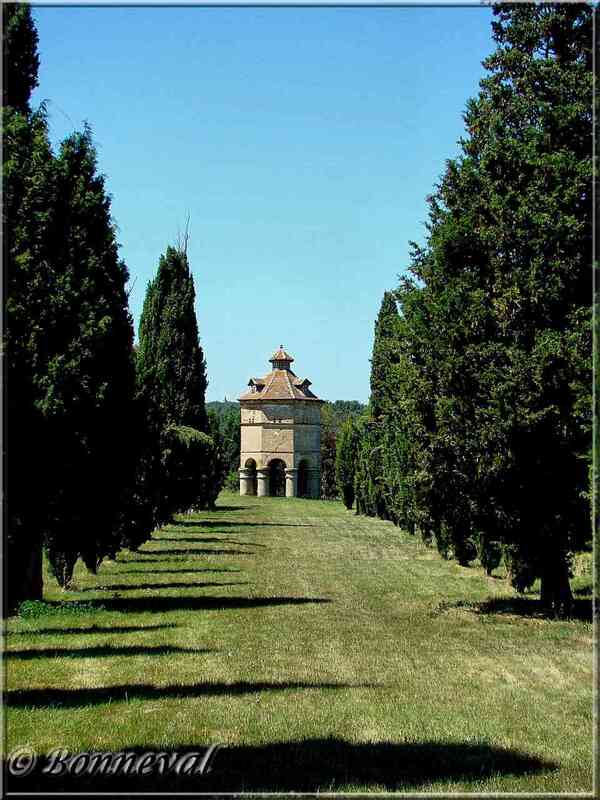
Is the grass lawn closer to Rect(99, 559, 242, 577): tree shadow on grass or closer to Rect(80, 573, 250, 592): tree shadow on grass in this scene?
Rect(80, 573, 250, 592): tree shadow on grass

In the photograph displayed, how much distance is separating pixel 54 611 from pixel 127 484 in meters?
2.44

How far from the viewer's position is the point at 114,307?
1507 centimetres

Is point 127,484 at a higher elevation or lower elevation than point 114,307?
lower

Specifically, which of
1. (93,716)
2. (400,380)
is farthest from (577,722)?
(400,380)

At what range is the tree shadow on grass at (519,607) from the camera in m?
14.7

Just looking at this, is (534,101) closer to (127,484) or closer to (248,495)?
(127,484)

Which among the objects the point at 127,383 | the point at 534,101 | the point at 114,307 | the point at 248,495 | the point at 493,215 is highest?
the point at 534,101

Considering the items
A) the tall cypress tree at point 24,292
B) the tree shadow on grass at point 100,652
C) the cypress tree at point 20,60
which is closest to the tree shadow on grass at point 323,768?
the tree shadow on grass at point 100,652

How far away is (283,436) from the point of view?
74.1m

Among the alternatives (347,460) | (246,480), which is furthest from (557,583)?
(246,480)

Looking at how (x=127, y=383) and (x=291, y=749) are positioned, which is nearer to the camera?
(x=291, y=749)

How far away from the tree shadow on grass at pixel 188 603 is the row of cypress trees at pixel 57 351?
1.21 m

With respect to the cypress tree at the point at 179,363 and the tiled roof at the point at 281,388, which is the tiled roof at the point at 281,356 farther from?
the cypress tree at the point at 179,363

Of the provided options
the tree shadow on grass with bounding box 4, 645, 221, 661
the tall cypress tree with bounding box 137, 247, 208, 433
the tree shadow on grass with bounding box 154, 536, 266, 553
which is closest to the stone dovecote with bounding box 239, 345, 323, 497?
the tall cypress tree with bounding box 137, 247, 208, 433
